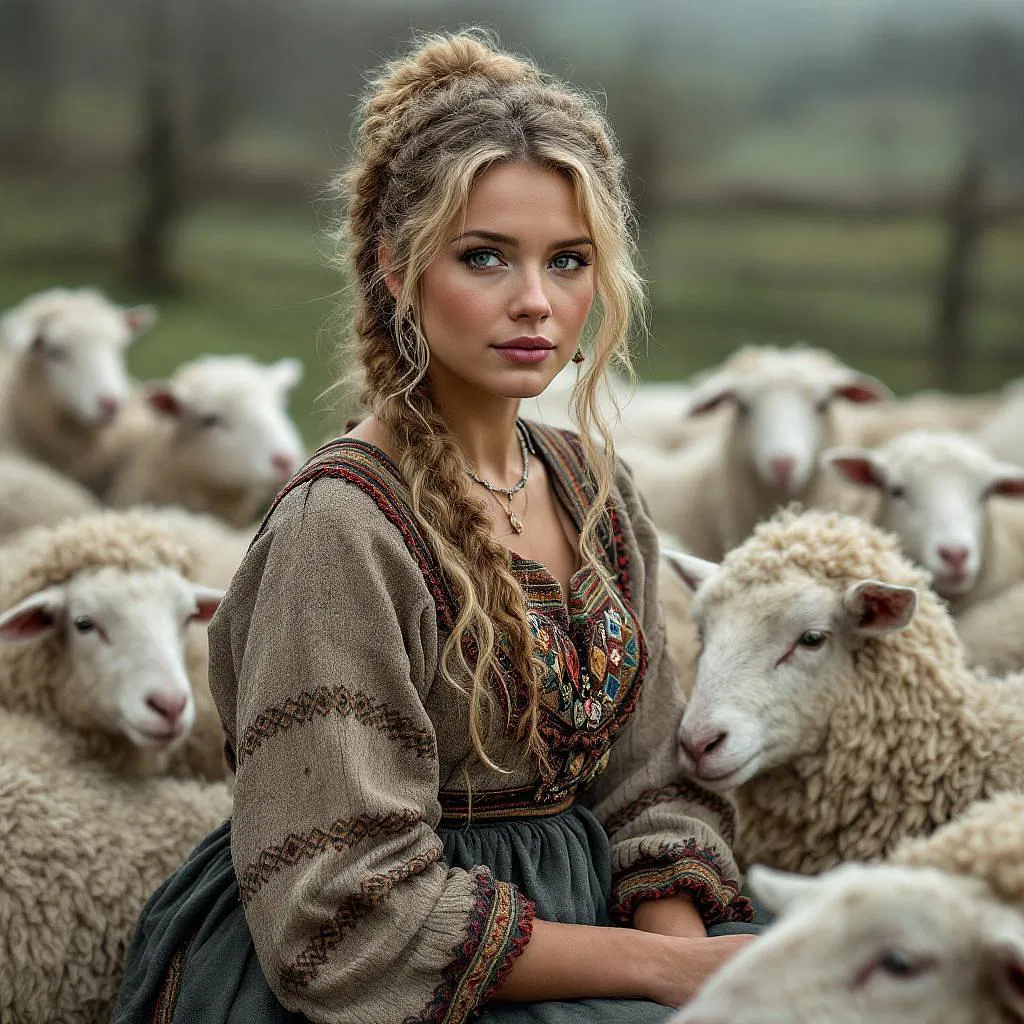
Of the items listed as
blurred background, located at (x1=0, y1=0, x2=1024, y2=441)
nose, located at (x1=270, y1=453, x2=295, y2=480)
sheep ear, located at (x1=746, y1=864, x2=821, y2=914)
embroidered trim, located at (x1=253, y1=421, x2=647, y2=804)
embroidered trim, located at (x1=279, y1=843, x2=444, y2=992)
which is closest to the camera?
sheep ear, located at (x1=746, y1=864, x2=821, y2=914)

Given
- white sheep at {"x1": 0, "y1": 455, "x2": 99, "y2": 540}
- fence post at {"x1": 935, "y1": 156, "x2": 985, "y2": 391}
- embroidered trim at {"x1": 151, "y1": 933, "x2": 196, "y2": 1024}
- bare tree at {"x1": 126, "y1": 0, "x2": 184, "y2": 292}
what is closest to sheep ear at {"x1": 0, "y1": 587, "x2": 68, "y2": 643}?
embroidered trim at {"x1": 151, "y1": 933, "x2": 196, "y2": 1024}

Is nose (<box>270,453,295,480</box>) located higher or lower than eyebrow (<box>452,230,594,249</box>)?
lower

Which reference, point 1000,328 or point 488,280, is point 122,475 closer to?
point 488,280

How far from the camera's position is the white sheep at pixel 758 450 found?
4.27m

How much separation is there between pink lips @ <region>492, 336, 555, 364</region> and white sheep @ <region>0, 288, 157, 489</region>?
3.86 m

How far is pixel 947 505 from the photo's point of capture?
3.53 m

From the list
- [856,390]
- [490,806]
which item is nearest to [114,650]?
[490,806]

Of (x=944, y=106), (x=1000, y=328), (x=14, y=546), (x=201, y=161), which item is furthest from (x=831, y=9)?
(x=14, y=546)

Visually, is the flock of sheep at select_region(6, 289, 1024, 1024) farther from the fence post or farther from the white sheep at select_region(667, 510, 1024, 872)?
the fence post

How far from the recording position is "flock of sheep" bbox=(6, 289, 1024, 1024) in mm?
1258

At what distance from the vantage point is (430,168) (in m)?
1.79

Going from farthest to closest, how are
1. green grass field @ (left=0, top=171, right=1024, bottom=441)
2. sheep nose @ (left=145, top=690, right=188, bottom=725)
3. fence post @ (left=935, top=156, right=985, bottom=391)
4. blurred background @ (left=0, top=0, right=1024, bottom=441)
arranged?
fence post @ (left=935, top=156, right=985, bottom=391) < blurred background @ (left=0, top=0, right=1024, bottom=441) < green grass field @ (left=0, top=171, right=1024, bottom=441) < sheep nose @ (left=145, top=690, right=188, bottom=725)

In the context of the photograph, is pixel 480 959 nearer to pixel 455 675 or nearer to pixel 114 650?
pixel 455 675

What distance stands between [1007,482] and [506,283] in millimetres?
2284
